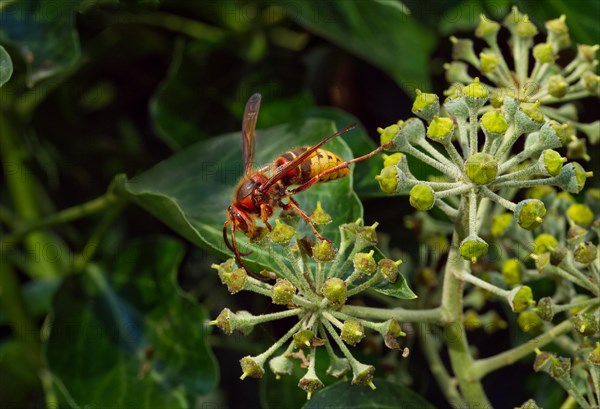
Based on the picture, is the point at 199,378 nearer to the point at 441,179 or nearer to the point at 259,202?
the point at 259,202

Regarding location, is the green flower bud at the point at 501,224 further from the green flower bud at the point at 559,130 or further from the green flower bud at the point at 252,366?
the green flower bud at the point at 252,366

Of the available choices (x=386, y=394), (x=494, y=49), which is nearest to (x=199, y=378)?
(x=386, y=394)

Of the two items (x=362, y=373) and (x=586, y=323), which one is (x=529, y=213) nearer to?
(x=586, y=323)

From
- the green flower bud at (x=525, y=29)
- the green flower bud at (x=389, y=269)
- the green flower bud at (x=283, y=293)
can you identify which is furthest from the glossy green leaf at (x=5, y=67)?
the green flower bud at (x=525, y=29)

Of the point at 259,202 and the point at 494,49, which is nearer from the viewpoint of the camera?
the point at 259,202

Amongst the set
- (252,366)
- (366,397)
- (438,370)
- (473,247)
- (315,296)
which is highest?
(473,247)

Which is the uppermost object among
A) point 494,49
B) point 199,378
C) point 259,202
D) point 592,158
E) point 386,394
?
point 494,49

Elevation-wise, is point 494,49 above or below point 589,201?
above

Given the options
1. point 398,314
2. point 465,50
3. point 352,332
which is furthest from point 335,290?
point 465,50
